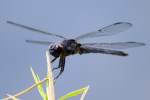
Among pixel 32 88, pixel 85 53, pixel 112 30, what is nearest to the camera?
pixel 32 88

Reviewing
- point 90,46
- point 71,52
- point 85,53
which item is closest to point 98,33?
point 90,46

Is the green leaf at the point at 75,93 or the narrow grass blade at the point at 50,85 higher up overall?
the narrow grass blade at the point at 50,85

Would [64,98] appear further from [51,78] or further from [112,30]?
[112,30]

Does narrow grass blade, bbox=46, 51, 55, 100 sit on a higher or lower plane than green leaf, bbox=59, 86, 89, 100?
higher

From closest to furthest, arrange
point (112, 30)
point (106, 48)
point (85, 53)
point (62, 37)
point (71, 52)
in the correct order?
1. point (71, 52)
2. point (62, 37)
3. point (85, 53)
4. point (106, 48)
5. point (112, 30)

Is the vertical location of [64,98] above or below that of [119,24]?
below

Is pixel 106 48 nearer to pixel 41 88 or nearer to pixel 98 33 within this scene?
pixel 98 33

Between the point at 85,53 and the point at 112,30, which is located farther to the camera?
the point at 112,30

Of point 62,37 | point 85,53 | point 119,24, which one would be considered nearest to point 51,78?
point 62,37

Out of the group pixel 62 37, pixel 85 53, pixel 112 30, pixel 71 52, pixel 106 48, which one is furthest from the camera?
pixel 112 30

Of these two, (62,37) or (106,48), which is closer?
(62,37)
